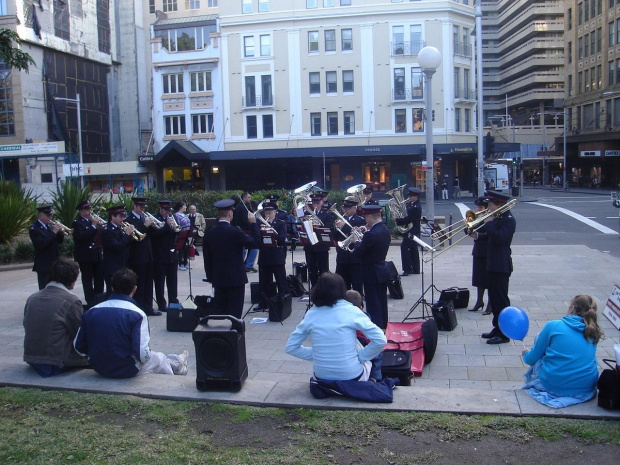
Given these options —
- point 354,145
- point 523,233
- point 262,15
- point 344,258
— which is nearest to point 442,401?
point 344,258

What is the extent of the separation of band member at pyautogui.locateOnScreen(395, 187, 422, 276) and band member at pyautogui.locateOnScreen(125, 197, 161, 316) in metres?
5.20

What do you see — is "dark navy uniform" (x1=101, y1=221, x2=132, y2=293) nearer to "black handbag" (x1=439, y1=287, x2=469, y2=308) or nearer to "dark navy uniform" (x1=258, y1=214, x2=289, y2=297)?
"dark navy uniform" (x1=258, y1=214, x2=289, y2=297)

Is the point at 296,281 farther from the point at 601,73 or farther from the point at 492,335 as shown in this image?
the point at 601,73

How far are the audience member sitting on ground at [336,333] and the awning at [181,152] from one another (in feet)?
149

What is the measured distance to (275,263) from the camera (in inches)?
439

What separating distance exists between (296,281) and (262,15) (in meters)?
41.9

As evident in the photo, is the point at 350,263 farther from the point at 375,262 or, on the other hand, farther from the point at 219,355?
the point at 219,355

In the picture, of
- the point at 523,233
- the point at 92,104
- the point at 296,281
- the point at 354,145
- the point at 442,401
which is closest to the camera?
the point at 442,401

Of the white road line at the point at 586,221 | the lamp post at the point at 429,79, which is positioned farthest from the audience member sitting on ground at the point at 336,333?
the white road line at the point at 586,221

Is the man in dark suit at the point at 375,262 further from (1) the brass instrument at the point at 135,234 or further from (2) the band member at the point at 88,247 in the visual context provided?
(2) the band member at the point at 88,247

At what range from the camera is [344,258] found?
10539mm

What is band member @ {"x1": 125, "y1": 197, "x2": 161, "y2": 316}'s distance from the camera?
36.3 ft

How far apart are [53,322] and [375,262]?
4.59 m

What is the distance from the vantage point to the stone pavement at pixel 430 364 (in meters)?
6.10
